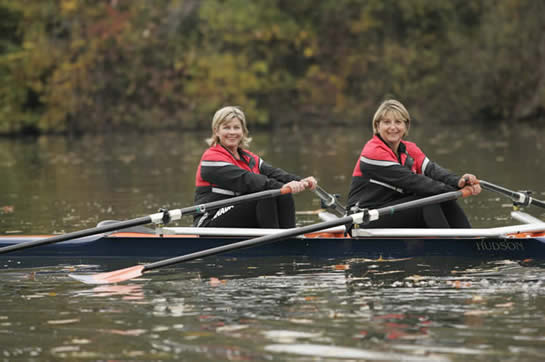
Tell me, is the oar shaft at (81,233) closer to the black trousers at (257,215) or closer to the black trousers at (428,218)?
the black trousers at (257,215)

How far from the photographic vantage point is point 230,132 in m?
9.59

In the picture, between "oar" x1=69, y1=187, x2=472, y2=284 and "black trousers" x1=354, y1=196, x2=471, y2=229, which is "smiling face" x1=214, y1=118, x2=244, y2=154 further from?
"black trousers" x1=354, y1=196, x2=471, y2=229

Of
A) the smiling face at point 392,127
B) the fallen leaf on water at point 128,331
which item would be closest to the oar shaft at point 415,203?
the smiling face at point 392,127

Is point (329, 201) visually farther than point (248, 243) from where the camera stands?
Yes

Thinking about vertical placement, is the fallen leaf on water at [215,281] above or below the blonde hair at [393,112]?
below

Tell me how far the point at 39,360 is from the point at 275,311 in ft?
6.16

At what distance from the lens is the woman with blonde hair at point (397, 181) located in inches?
368

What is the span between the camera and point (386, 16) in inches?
1897

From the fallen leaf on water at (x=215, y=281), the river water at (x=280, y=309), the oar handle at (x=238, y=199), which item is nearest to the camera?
the river water at (x=280, y=309)

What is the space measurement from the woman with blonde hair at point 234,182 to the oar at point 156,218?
0.95ft

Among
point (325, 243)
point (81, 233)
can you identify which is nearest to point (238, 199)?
point (325, 243)

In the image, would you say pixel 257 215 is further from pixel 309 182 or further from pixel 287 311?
pixel 287 311

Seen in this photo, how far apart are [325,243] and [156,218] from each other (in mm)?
1585

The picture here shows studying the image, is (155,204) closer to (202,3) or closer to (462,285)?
(462,285)
